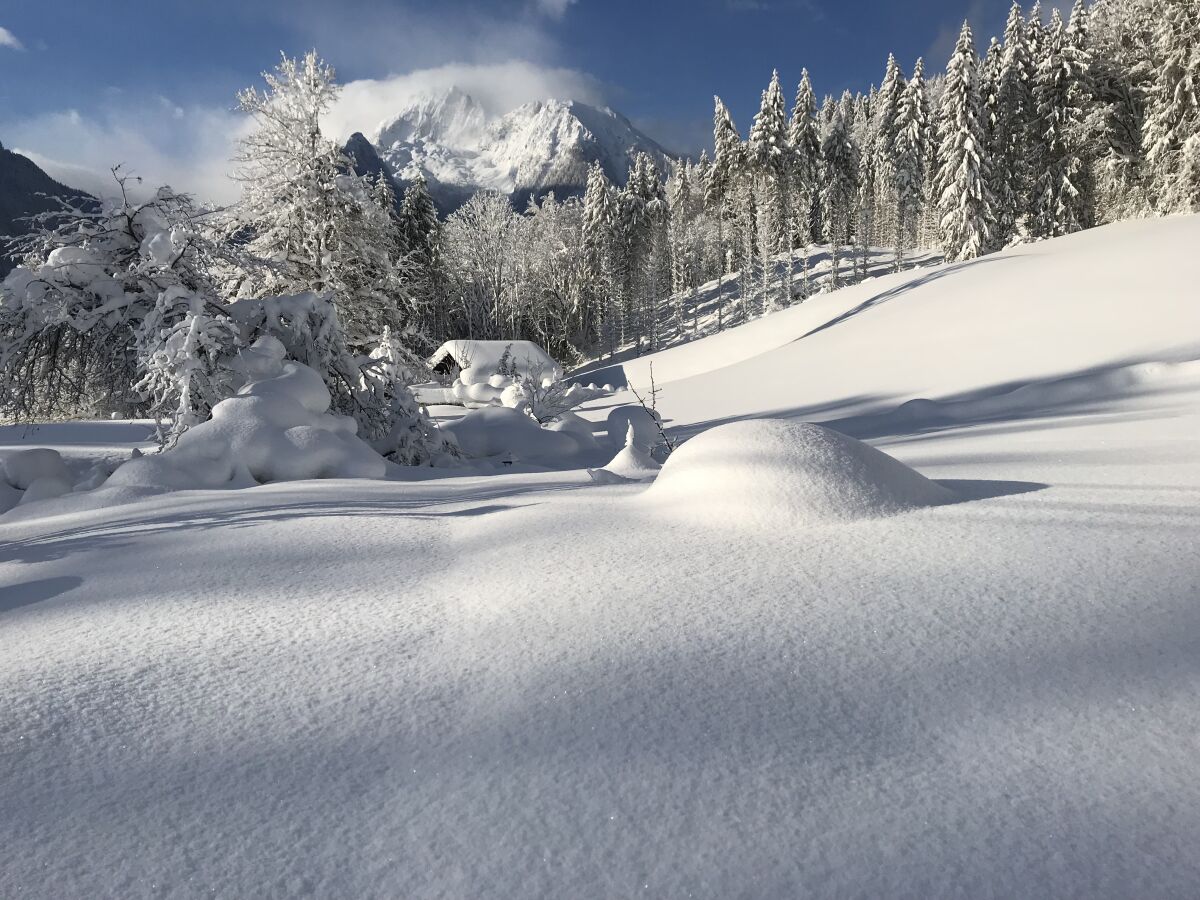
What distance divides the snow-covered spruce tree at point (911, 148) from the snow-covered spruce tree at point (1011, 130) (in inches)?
184

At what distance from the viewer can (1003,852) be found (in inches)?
41.6

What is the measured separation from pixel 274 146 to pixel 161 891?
15.8 m

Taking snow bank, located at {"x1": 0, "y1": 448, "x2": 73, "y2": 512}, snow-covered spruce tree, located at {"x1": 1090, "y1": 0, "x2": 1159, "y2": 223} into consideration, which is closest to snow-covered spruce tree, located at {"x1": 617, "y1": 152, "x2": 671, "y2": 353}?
snow-covered spruce tree, located at {"x1": 1090, "y1": 0, "x2": 1159, "y2": 223}

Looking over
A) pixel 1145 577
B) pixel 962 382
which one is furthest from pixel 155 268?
pixel 962 382

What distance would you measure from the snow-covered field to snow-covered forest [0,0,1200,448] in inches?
170

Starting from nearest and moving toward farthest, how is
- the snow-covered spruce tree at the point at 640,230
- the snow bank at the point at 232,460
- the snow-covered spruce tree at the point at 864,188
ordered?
1. the snow bank at the point at 232,460
2. the snow-covered spruce tree at the point at 864,188
3. the snow-covered spruce tree at the point at 640,230

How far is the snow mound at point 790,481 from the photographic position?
276 cm

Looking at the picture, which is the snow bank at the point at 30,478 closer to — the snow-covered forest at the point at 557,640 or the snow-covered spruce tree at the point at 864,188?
the snow-covered forest at the point at 557,640

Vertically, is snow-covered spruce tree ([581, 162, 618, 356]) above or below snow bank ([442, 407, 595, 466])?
above

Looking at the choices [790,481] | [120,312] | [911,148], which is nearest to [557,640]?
[790,481]

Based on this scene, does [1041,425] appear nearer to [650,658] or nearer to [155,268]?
[650,658]

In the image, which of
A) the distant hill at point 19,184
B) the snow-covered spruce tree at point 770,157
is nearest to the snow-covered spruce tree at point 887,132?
the snow-covered spruce tree at point 770,157

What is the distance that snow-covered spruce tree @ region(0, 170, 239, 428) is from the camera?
640 centimetres

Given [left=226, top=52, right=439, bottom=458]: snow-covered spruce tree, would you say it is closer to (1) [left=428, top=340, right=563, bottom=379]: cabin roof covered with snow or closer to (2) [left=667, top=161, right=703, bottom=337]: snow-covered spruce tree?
(1) [left=428, top=340, right=563, bottom=379]: cabin roof covered with snow
